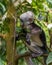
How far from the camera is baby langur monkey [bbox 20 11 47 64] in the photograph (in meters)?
0.79

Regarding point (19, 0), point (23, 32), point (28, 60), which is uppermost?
point (19, 0)

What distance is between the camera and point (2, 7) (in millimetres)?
932

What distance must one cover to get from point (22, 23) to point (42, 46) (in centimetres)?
10

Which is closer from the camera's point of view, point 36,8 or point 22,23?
point 22,23

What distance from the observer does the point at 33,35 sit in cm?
80

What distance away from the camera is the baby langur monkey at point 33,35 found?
792mm

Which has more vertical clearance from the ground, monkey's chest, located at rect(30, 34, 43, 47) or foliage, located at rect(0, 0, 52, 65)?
foliage, located at rect(0, 0, 52, 65)

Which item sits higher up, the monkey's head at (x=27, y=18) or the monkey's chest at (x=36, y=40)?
the monkey's head at (x=27, y=18)

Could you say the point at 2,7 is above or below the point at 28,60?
above

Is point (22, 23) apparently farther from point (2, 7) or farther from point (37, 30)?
point (2, 7)

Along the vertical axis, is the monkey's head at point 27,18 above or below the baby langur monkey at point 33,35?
above

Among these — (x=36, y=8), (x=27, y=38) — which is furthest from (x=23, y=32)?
(x=36, y=8)

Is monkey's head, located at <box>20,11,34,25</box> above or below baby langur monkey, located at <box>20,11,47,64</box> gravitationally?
above

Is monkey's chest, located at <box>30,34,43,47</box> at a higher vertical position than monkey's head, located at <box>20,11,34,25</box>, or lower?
lower
